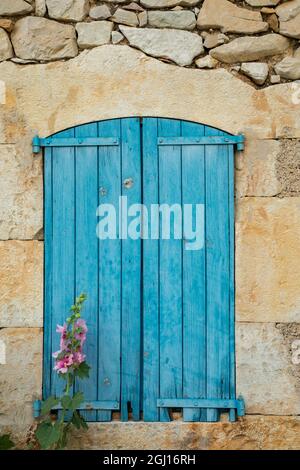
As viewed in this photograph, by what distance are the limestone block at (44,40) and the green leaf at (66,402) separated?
6.48 ft

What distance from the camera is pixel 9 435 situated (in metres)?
3.72

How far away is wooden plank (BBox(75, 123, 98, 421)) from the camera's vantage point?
12.4ft

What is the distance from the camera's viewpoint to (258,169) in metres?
3.79

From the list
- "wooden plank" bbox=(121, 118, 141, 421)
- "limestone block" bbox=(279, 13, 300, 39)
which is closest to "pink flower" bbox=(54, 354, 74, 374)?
"wooden plank" bbox=(121, 118, 141, 421)

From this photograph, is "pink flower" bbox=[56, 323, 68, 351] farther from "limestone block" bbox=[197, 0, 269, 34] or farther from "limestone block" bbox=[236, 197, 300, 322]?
"limestone block" bbox=[197, 0, 269, 34]

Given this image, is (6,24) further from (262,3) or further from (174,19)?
(262,3)

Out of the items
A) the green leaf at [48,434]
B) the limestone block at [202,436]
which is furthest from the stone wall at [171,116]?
the green leaf at [48,434]

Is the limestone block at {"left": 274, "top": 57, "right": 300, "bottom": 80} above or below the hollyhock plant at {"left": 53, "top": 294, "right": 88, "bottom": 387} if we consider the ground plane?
above

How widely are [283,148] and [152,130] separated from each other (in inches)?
30.7

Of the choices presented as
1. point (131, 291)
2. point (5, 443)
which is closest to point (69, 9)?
point (131, 291)

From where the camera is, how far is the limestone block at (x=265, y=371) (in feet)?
12.3

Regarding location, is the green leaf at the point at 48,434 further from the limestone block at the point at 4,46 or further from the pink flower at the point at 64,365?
the limestone block at the point at 4,46

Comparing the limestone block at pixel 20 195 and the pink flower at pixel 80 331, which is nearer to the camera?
the pink flower at pixel 80 331

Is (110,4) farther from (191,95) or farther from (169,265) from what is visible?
(169,265)
